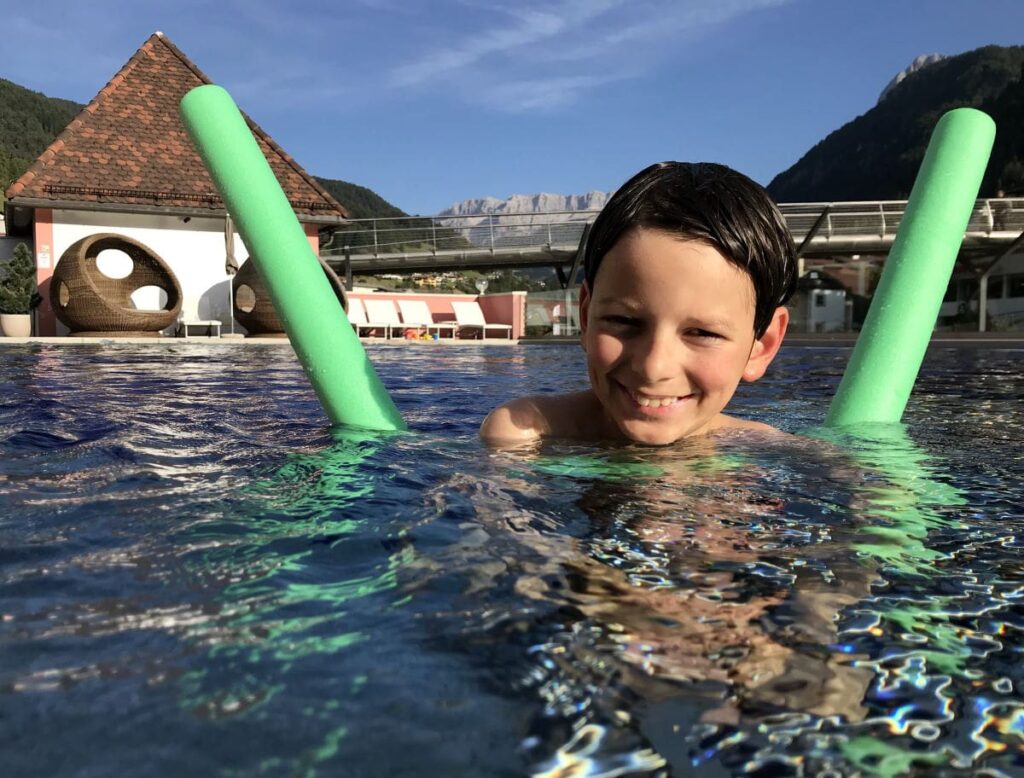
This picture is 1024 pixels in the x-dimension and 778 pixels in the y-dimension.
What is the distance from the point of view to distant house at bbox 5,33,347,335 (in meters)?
17.7

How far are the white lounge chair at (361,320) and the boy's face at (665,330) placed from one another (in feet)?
56.4

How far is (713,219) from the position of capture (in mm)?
2105

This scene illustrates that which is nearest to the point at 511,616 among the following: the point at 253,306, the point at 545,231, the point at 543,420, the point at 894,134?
the point at 543,420

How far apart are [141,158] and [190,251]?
2.49 metres

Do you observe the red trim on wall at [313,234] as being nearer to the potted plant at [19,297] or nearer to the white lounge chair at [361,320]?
the white lounge chair at [361,320]

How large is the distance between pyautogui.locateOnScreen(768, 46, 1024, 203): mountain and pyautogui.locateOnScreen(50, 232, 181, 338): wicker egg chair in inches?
2927

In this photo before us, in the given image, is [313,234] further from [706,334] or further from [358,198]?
[358,198]

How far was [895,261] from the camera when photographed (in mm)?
3238

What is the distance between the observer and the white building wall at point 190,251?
18.7m

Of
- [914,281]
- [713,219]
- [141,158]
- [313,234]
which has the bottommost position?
[914,281]

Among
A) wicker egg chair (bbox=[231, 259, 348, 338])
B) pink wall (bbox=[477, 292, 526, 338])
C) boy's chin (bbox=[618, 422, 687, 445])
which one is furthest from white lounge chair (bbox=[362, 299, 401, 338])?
boy's chin (bbox=[618, 422, 687, 445])

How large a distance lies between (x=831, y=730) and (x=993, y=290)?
89.7 feet

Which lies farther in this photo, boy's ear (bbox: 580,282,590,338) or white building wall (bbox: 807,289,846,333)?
white building wall (bbox: 807,289,846,333)

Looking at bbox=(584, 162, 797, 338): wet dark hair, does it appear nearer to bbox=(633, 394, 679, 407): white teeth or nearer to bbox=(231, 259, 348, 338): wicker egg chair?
bbox=(633, 394, 679, 407): white teeth
